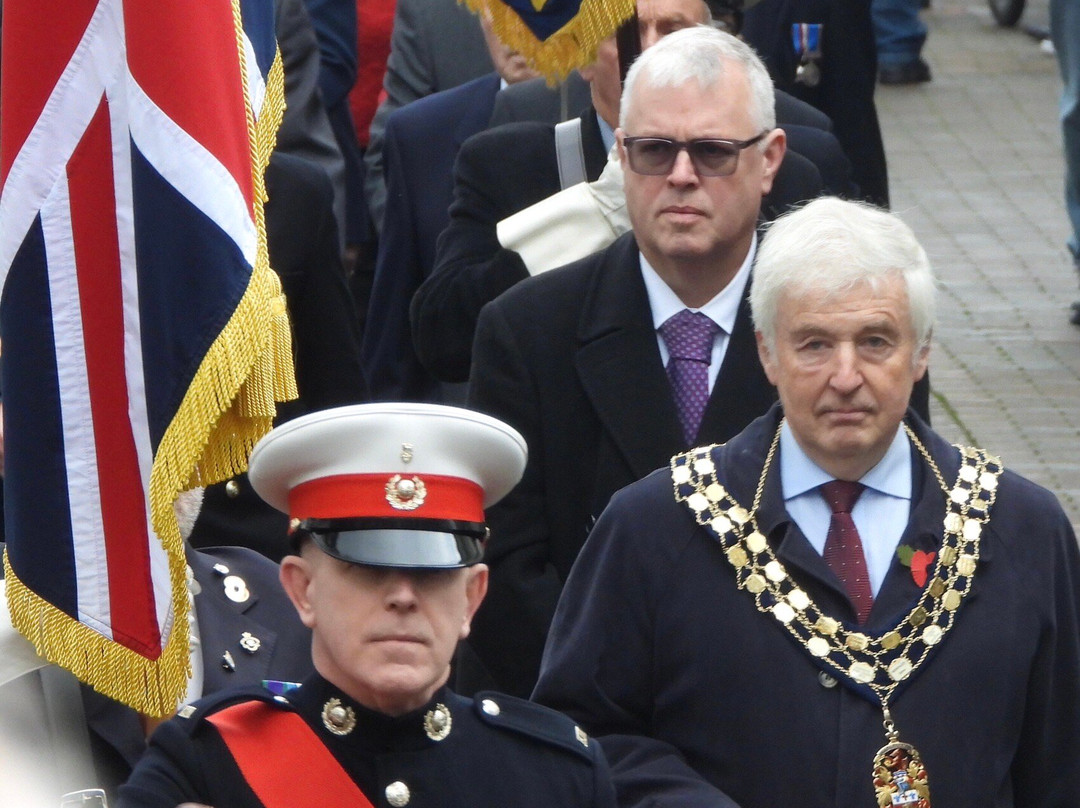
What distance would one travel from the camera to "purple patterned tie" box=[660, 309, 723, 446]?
416 centimetres

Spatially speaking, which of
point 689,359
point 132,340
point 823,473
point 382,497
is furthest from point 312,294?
point 382,497

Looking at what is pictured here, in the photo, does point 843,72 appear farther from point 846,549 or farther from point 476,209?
point 846,549

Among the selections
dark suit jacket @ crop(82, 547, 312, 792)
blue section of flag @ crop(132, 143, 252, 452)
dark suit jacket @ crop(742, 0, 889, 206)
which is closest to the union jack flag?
blue section of flag @ crop(132, 143, 252, 452)

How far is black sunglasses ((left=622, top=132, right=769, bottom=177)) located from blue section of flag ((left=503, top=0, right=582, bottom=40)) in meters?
0.62

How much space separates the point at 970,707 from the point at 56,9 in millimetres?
1862

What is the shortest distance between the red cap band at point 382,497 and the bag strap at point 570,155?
1.88m

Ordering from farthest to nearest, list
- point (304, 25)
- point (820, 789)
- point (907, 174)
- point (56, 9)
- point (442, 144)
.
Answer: point (907, 174) → point (304, 25) → point (442, 144) → point (56, 9) → point (820, 789)

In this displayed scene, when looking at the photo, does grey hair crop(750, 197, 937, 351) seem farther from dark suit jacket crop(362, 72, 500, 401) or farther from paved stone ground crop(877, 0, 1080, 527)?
dark suit jacket crop(362, 72, 500, 401)

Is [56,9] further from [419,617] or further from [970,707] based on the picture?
[970,707]

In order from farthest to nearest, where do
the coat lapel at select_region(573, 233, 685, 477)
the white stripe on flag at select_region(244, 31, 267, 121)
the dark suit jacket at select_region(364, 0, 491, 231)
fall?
the dark suit jacket at select_region(364, 0, 491, 231), the coat lapel at select_region(573, 233, 685, 477), the white stripe on flag at select_region(244, 31, 267, 121)

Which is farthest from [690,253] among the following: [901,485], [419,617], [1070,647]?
[419,617]

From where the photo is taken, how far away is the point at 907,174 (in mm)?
11766

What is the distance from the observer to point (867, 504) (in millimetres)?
3535

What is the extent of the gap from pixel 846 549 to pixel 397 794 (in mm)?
915
